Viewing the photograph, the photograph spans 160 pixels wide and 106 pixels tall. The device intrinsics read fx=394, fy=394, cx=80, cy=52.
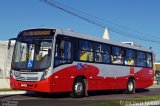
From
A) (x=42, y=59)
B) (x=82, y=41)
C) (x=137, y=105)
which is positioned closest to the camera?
(x=137, y=105)

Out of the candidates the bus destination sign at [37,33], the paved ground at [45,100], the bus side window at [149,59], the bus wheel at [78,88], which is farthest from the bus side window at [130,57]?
the bus destination sign at [37,33]

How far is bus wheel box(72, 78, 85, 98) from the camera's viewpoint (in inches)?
784

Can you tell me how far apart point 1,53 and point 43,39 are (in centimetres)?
1138

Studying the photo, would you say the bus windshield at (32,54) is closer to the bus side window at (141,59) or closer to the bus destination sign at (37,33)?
the bus destination sign at (37,33)

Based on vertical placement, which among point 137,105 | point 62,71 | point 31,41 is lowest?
point 137,105

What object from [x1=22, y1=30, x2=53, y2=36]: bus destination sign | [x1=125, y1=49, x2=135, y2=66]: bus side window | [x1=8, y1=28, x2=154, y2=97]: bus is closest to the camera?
[x1=8, y1=28, x2=154, y2=97]: bus

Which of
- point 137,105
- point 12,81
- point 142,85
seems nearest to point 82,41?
point 12,81

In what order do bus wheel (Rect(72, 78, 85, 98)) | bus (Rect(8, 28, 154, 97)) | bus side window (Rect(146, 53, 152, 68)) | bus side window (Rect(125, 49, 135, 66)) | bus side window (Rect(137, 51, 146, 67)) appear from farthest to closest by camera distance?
bus side window (Rect(146, 53, 152, 68)) < bus side window (Rect(137, 51, 146, 67)) < bus side window (Rect(125, 49, 135, 66)) < bus wheel (Rect(72, 78, 85, 98)) < bus (Rect(8, 28, 154, 97))

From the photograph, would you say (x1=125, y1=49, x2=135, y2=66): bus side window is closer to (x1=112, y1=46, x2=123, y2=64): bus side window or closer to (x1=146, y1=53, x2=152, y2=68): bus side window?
(x1=112, y1=46, x2=123, y2=64): bus side window

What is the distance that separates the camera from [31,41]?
1902 centimetres

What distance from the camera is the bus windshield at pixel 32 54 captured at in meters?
18.2

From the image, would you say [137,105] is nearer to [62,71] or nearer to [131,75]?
[62,71]

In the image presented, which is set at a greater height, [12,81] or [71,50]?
[71,50]

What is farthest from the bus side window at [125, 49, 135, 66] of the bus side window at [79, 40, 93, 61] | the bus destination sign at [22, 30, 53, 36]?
the bus destination sign at [22, 30, 53, 36]
